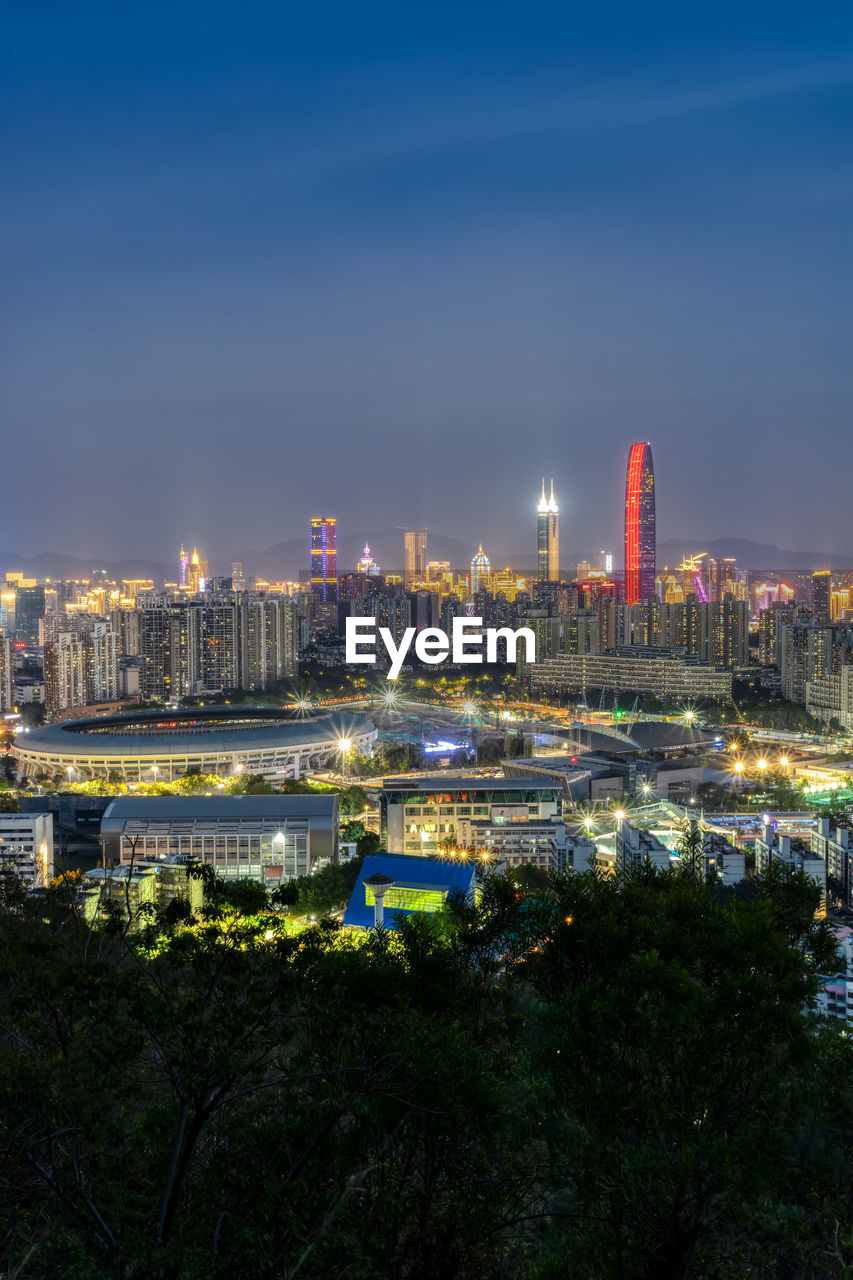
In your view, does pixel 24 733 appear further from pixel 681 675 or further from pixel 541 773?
pixel 681 675

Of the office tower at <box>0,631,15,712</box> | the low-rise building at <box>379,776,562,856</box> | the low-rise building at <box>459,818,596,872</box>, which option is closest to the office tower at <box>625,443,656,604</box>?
the office tower at <box>0,631,15,712</box>

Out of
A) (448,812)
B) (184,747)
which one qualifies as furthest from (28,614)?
(448,812)

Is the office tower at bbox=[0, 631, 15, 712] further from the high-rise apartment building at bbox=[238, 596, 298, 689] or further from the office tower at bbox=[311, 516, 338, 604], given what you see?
the office tower at bbox=[311, 516, 338, 604]

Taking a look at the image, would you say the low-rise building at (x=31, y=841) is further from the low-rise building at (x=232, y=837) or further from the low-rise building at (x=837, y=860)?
the low-rise building at (x=837, y=860)

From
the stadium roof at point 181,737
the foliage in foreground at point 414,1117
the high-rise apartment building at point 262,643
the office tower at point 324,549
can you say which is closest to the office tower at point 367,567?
the office tower at point 324,549

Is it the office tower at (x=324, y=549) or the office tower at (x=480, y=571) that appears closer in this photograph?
the office tower at (x=480, y=571)

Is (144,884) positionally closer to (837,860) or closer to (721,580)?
(837,860)

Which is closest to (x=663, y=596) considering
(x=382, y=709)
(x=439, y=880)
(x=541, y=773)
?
(x=382, y=709)

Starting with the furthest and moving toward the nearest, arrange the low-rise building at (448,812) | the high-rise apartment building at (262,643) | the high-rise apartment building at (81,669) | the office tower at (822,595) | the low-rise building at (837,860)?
the office tower at (822,595)
the high-rise apartment building at (262,643)
the high-rise apartment building at (81,669)
the low-rise building at (448,812)
the low-rise building at (837,860)
